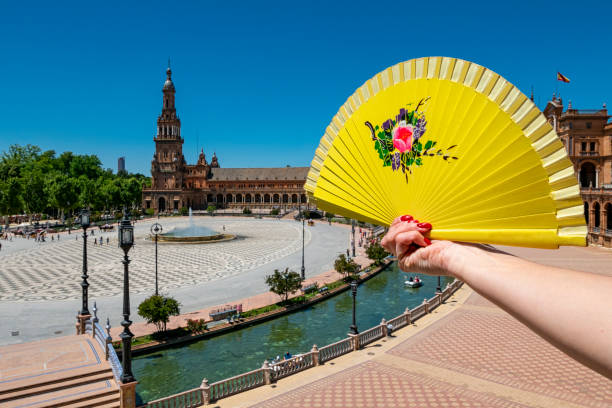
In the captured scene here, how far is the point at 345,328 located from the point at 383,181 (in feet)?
62.6

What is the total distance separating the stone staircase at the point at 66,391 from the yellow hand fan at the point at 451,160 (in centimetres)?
1080

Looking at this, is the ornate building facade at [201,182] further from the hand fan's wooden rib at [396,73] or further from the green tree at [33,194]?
the hand fan's wooden rib at [396,73]

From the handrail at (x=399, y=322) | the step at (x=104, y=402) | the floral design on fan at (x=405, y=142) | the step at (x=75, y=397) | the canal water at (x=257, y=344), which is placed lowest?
the canal water at (x=257, y=344)

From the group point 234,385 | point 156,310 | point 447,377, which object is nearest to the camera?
point 234,385

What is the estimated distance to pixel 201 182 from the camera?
4313 inches

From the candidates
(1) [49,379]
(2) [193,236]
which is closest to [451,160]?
(1) [49,379]

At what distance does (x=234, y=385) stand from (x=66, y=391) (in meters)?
4.90

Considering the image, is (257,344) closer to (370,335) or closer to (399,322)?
(370,335)

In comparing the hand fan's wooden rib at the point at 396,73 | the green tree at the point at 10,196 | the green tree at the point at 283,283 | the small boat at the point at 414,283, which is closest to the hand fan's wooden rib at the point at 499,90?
the hand fan's wooden rib at the point at 396,73

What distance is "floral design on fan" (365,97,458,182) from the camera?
321 centimetres

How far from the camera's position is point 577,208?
2.39m

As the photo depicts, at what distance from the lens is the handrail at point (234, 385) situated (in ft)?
42.9

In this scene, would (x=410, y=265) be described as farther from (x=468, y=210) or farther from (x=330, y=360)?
(x=330, y=360)

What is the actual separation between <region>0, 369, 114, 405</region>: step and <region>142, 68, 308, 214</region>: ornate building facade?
88.9m
